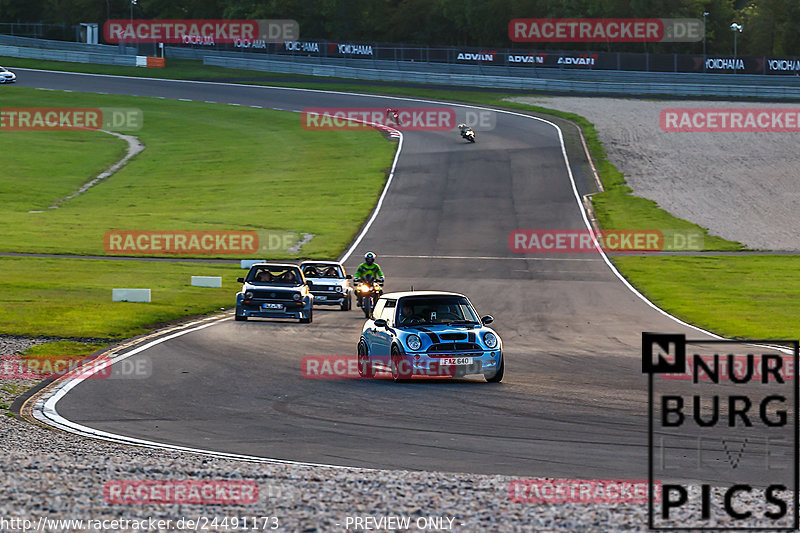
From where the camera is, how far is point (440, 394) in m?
16.1

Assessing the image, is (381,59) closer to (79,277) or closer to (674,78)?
(674,78)

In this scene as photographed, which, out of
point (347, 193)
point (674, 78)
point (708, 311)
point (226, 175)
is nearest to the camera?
point (708, 311)

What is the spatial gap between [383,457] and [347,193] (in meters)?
48.5

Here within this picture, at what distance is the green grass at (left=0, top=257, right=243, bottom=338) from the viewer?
24.4 metres

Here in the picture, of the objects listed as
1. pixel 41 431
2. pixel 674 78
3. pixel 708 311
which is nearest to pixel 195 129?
pixel 674 78

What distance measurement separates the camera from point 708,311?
3000cm
